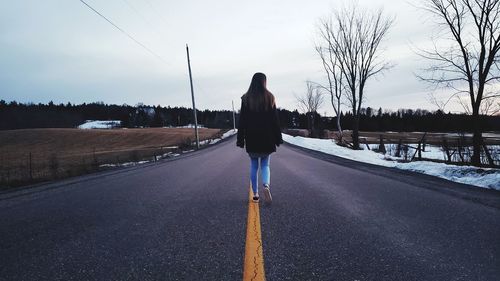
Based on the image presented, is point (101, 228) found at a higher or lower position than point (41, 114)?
lower

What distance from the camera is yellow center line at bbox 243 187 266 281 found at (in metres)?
2.42

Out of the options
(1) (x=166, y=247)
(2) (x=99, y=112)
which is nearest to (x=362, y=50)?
(1) (x=166, y=247)

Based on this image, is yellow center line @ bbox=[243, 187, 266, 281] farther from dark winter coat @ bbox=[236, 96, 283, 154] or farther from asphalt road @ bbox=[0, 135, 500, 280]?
dark winter coat @ bbox=[236, 96, 283, 154]

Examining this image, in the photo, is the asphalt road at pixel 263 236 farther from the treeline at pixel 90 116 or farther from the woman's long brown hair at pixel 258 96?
the treeline at pixel 90 116

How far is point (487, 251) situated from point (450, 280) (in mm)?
943

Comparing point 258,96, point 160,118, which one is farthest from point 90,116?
point 258,96

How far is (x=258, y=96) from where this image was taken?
532 cm

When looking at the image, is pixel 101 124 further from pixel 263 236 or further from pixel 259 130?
pixel 263 236

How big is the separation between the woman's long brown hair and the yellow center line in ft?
5.80

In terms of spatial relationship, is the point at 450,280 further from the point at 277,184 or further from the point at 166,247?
the point at 277,184

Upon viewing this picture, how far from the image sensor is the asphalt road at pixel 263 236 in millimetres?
2523

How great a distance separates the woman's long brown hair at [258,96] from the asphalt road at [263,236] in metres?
1.55

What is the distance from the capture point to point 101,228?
3869 millimetres

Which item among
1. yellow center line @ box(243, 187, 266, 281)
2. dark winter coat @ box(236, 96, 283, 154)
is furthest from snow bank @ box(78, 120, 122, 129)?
yellow center line @ box(243, 187, 266, 281)
